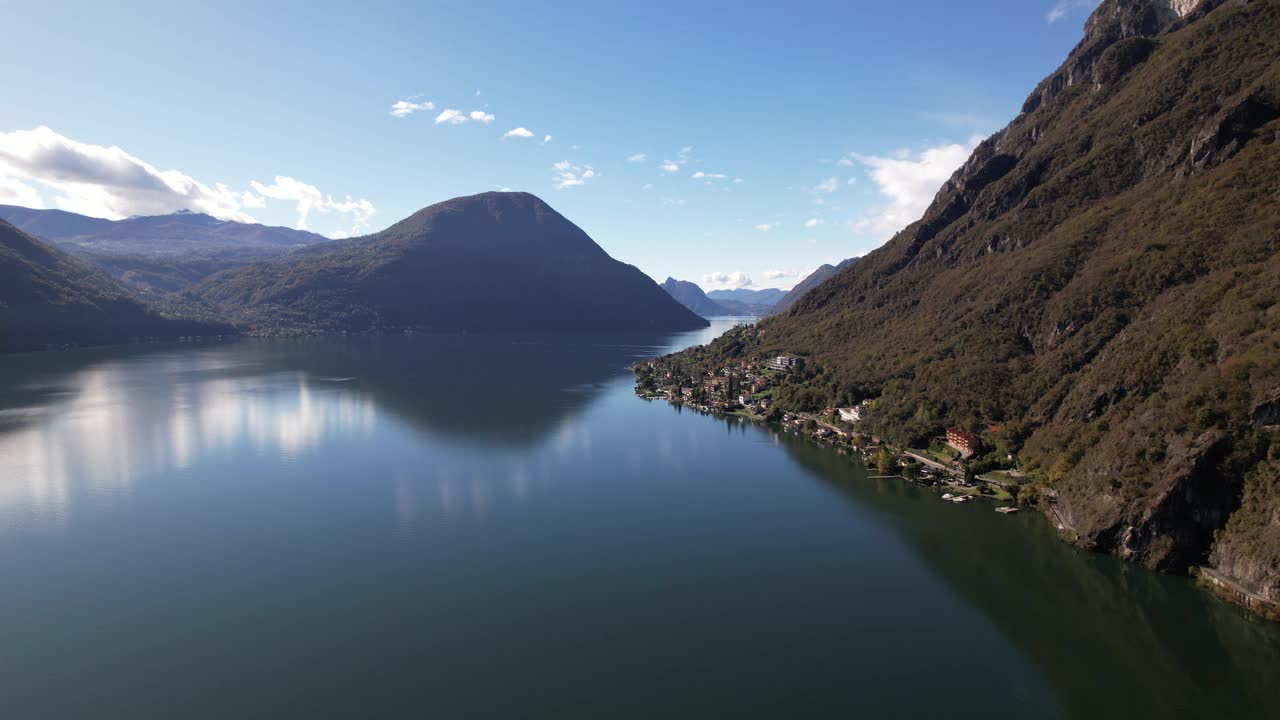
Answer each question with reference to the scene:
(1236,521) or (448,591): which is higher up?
(1236,521)

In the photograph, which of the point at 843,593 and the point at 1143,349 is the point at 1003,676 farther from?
the point at 1143,349

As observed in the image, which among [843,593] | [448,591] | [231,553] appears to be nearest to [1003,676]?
[843,593]

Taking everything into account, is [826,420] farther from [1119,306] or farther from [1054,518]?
[1054,518]

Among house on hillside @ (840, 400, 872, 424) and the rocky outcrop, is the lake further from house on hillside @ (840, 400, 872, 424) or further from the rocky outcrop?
house on hillside @ (840, 400, 872, 424)

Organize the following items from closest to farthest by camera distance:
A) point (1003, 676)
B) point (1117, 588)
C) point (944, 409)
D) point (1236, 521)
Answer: point (1003, 676), point (1236, 521), point (1117, 588), point (944, 409)

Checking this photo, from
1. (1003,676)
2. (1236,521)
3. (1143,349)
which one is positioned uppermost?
(1143,349)

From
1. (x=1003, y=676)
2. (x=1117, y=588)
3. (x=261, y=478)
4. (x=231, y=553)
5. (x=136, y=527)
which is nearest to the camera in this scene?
(x=1003, y=676)
